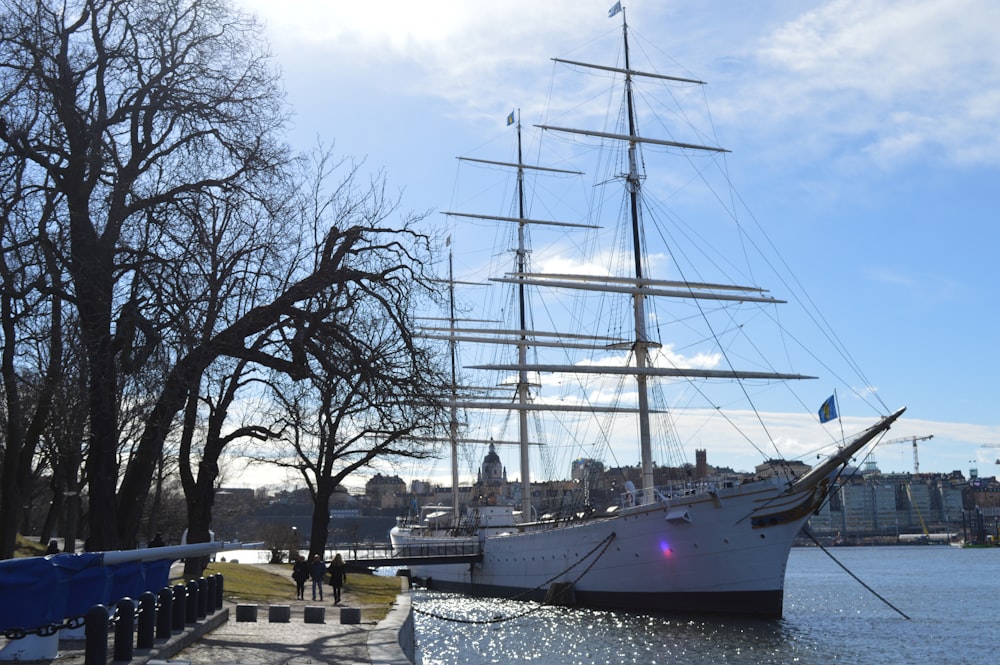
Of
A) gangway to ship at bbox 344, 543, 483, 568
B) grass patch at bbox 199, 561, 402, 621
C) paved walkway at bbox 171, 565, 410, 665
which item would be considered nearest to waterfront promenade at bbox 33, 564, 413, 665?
paved walkway at bbox 171, 565, 410, 665

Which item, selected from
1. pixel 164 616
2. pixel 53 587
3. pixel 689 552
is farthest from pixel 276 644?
pixel 689 552

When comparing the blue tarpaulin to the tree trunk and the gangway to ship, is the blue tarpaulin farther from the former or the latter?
the gangway to ship

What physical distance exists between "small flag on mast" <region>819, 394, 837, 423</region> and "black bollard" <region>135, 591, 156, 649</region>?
23.1 meters

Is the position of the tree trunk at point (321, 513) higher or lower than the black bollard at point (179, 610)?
higher

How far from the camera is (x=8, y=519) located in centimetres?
2181

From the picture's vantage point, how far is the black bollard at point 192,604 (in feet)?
52.2

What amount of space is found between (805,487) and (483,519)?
28183 millimetres

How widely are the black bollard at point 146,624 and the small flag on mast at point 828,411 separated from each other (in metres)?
23.1

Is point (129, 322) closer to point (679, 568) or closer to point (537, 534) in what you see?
point (679, 568)

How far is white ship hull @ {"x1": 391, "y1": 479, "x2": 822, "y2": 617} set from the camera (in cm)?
3488

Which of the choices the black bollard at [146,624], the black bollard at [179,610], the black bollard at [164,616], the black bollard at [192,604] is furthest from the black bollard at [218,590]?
the black bollard at [146,624]

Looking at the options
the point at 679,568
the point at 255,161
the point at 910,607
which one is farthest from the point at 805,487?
the point at 255,161

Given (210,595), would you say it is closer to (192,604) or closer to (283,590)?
(192,604)

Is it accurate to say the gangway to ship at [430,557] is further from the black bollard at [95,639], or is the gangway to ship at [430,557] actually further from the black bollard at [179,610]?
the black bollard at [95,639]
